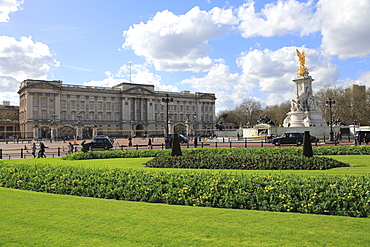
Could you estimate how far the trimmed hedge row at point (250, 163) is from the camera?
47.5 ft

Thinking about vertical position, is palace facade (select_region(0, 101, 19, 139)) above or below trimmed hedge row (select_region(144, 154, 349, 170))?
above

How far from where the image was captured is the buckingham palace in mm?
96125

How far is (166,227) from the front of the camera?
6332mm

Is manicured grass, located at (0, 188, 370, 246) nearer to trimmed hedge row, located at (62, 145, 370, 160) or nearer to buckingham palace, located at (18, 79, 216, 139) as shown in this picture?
trimmed hedge row, located at (62, 145, 370, 160)

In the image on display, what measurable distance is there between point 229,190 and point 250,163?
6.91m

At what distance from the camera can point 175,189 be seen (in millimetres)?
9109

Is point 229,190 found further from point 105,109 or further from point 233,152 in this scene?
point 105,109

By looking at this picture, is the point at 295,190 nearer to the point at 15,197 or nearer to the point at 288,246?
the point at 288,246

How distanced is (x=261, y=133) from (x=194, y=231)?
1851 inches

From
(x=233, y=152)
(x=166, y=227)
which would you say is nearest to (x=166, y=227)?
(x=166, y=227)

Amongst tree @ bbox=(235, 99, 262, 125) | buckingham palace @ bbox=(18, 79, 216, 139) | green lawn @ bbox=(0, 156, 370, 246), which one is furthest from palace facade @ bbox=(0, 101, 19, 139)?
green lawn @ bbox=(0, 156, 370, 246)

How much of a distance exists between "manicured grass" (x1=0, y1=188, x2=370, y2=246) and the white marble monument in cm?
4511

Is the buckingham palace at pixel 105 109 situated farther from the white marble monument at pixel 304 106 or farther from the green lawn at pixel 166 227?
the green lawn at pixel 166 227

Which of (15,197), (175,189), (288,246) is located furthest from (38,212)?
(288,246)
